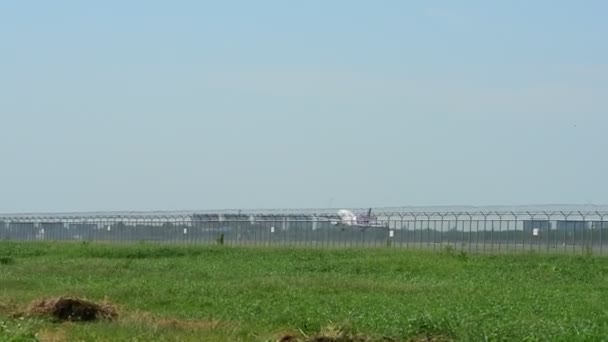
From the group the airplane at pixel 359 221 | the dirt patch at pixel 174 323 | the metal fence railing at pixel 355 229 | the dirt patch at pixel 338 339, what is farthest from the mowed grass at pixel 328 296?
the airplane at pixel 359 221

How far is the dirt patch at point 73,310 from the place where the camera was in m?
20.3

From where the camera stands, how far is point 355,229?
188 feet

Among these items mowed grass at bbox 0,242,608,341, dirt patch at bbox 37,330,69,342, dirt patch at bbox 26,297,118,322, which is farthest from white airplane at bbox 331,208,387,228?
dirt patch at bbox 37,330,69,342

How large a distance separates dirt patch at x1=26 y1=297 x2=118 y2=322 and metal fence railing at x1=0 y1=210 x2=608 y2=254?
27757 mm

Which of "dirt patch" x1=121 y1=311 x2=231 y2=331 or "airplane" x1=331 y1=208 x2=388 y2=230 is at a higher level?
"airplane" x1=331 y1=208 x2=388 y2=230

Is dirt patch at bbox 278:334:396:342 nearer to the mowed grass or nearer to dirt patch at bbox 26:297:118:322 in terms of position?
the mowed grass

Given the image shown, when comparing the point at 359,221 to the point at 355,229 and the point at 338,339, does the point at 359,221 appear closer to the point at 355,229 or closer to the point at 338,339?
the point at 355,229

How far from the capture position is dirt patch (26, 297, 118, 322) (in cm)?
2030

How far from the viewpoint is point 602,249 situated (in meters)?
43.8

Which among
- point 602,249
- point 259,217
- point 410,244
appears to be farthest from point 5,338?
point 259,217

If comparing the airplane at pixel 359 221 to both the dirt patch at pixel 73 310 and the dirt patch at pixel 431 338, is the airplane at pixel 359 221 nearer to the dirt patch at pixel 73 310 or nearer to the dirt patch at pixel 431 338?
the dirt patch at pixel 73 310

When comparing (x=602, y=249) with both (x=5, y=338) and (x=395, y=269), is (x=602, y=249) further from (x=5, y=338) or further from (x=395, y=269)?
(x=5, y=338)

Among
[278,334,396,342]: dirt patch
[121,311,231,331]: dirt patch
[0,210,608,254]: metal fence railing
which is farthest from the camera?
[0,210,608,254]: metal fence railing

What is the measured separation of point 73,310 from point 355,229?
37.7 meters
